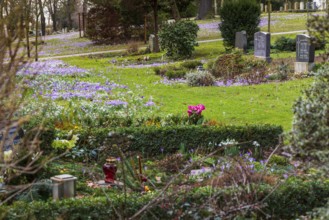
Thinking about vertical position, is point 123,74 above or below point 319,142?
below

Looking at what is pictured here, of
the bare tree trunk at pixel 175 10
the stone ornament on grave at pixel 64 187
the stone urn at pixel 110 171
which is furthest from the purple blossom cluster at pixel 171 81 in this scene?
Result: the bare tree trunk at pixel 175 10

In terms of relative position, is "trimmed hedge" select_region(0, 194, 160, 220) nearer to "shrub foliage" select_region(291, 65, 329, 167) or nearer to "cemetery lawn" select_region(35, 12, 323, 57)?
"shrub foliage" select_region(291, 65, 329, 167)

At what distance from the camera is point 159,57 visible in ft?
94.8

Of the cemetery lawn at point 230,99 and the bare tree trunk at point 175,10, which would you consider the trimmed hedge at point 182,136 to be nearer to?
the cemetery lawn at point 230,99

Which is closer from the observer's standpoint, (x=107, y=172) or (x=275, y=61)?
(x=107, y=172)

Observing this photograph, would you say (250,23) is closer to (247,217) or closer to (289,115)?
(289,115)

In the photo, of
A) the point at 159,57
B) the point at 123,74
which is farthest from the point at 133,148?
the point at 159,57

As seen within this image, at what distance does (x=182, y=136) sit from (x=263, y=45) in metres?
13.7

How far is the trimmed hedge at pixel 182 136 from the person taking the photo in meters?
9.14

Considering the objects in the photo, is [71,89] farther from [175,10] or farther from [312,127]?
[175,10]

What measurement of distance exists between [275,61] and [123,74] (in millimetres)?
5554

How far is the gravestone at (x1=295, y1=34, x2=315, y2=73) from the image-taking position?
19.0m

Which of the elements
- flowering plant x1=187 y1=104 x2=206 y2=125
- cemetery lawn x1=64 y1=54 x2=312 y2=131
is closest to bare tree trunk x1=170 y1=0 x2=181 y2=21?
cemetery lawn x1=64 y1=54 x2=312 y2=131

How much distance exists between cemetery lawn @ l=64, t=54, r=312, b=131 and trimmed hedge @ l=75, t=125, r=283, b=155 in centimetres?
201
